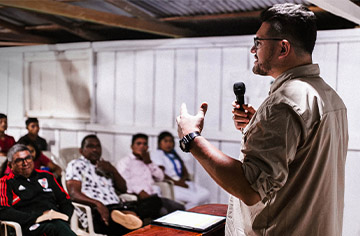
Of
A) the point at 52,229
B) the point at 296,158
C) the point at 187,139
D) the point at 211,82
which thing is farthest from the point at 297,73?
the point at 211,82

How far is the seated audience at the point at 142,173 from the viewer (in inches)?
174

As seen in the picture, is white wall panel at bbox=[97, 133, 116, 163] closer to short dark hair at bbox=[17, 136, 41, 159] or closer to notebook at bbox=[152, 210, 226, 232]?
short dark hair at bbox=[17, 136, 41, 159]

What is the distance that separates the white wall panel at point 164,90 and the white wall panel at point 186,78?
6 centimetres

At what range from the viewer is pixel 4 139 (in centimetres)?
281

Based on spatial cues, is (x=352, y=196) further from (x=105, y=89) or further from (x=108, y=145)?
(x=105, y=89)

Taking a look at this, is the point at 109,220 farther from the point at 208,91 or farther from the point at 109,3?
the point at 109,3

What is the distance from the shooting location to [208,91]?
4539mm

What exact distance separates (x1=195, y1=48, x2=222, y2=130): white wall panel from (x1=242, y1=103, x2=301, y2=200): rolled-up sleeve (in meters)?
3.36

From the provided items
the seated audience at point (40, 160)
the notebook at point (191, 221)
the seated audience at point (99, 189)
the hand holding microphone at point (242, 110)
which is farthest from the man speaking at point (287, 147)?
the seated audience at point (99, 189)

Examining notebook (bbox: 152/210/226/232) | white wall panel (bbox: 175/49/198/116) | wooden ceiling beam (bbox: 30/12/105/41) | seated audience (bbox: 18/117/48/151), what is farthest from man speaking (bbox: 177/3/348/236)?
white wall panel (bbox: 175/49/198/116)

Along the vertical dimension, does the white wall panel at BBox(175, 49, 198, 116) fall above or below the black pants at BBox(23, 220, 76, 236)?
above

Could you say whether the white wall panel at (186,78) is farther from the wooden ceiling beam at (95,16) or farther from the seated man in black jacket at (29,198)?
the seated man in black jacket at (29,198)

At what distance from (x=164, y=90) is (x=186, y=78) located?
12.0 inches

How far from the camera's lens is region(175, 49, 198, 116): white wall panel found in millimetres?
4594
